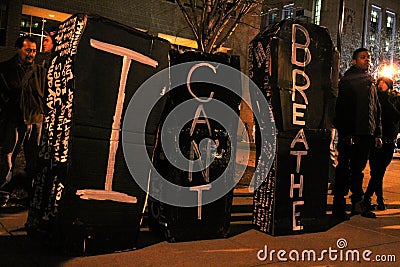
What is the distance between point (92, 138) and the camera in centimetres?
351

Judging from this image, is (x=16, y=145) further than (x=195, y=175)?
Yes

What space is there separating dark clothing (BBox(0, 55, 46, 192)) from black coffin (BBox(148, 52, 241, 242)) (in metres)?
1.81

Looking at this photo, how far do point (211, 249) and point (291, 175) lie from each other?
1.31 m

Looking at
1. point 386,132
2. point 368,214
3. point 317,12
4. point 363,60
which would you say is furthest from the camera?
point 317,12

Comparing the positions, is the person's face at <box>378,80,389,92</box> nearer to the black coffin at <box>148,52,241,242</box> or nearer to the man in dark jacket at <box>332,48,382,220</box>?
the man in dark jacket at <box>332,48,382,220</box>

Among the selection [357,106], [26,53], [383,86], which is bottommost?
[357,106]

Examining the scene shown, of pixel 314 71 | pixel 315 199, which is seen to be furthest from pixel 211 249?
pixel 314 71

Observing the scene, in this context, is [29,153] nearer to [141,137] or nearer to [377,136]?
[141,137]

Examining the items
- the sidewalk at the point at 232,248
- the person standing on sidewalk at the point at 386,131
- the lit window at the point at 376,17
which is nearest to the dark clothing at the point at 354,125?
the sidewalk at the point at 232,248

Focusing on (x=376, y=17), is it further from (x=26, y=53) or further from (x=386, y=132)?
(x=26, y=53)

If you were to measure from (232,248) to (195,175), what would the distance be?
0.76 m

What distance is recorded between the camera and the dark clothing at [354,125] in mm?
5650

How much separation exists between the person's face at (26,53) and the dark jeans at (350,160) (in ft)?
13.2

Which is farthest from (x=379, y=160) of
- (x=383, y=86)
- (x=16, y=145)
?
(x=16, y=145)
